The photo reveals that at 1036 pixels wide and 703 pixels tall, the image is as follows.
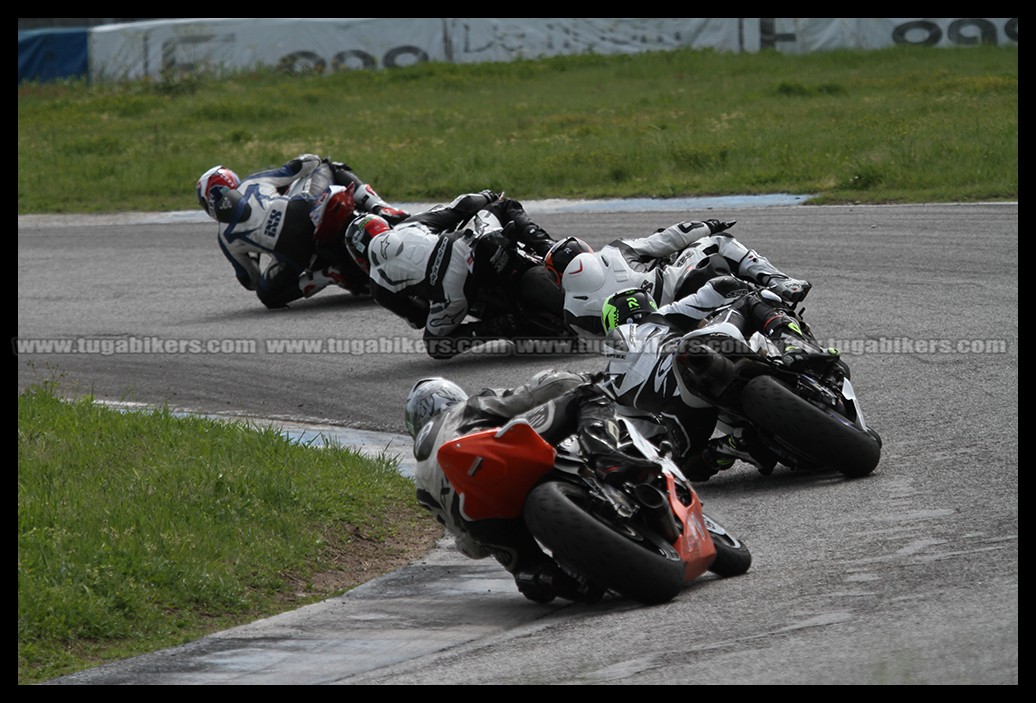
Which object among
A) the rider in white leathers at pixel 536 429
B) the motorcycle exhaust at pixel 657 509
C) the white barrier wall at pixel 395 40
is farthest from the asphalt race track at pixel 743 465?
the white barrier wall at pixel 395 40

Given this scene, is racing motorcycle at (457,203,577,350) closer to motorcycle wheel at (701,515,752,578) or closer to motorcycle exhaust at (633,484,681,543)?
motorcycle wheel at (701,515,752,578)

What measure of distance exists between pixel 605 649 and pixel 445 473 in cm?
107

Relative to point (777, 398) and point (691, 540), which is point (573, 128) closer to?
point (777, 398)

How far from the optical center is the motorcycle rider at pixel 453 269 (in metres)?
10.9

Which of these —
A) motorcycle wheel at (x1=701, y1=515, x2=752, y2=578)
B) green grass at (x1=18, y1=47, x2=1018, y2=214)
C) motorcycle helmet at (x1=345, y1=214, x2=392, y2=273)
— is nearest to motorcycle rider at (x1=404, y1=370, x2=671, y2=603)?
motorcycle wheel at (x1=701, y1=515, x2=752, y2=578)

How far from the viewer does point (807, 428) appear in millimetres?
6789

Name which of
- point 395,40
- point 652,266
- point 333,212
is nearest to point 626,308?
point 652,266

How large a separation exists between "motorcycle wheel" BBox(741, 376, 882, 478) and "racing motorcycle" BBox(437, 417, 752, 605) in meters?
1.22

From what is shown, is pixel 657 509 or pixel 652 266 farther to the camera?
pixel 652 266

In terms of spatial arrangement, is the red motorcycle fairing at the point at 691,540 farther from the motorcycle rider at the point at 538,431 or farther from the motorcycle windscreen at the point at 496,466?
the motorcycle windscreen at the point at 496,466

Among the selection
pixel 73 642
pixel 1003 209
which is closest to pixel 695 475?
pixel 73 642

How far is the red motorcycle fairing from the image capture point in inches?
221

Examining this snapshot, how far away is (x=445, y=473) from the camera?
5.62 metres

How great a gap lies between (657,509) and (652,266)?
4433 mm
